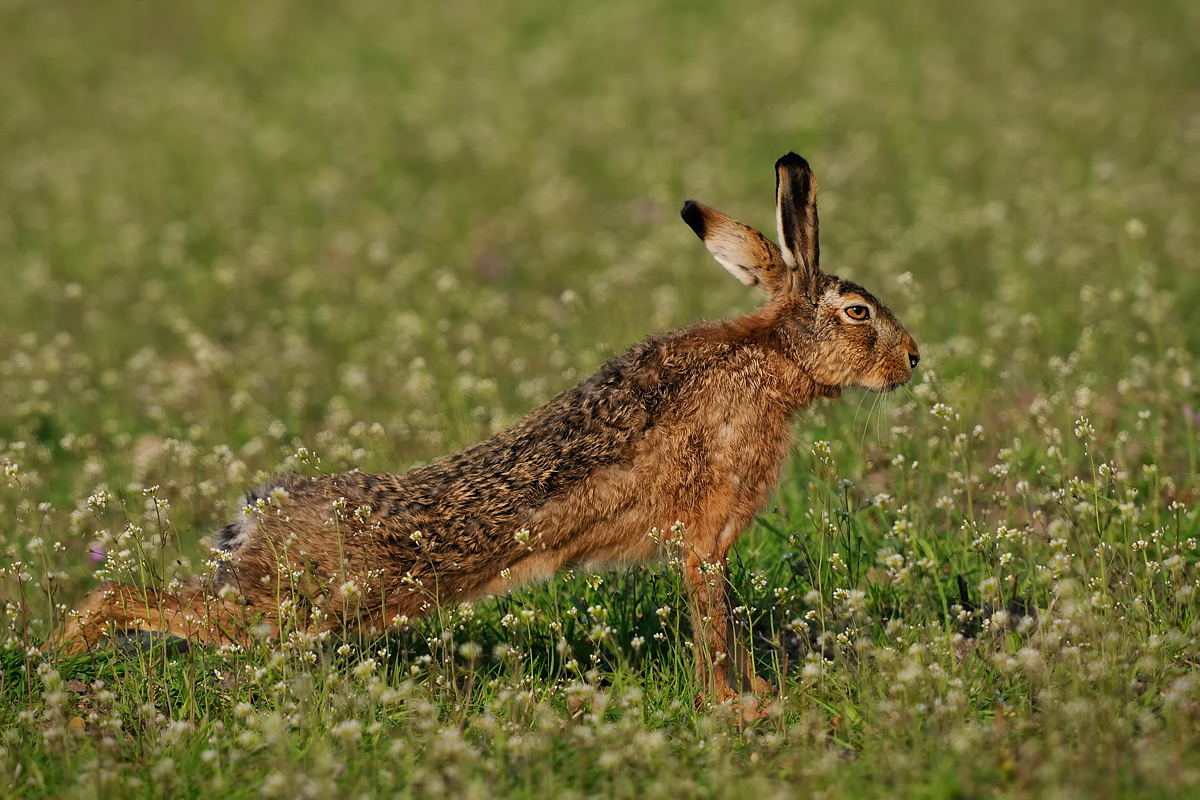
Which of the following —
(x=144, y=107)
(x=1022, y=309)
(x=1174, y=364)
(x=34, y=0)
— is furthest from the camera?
(x=34, y=0)

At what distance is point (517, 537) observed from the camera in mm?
5688

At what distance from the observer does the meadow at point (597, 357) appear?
522 centimetres

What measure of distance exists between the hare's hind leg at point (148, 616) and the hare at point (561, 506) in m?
0.01

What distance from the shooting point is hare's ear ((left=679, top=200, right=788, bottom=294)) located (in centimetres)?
715

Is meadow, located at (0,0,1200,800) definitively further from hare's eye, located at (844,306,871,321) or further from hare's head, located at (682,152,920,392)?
hare's eye, located at (844,306,871,321)

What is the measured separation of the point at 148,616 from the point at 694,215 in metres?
3.61

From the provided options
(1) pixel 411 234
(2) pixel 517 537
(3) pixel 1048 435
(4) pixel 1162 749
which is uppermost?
(1) pixel 411 234

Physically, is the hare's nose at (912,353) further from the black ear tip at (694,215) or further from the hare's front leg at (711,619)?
the hare's front leg at (711,619)

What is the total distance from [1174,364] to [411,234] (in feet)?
29.2

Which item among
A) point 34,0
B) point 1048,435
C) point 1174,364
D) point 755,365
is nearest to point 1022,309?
point 1174,364

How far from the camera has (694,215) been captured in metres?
7.11

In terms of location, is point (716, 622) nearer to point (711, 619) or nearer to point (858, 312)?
point (711, 619)

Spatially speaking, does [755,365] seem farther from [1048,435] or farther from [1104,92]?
[1104,92]

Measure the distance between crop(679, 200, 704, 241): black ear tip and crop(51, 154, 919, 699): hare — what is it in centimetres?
3
